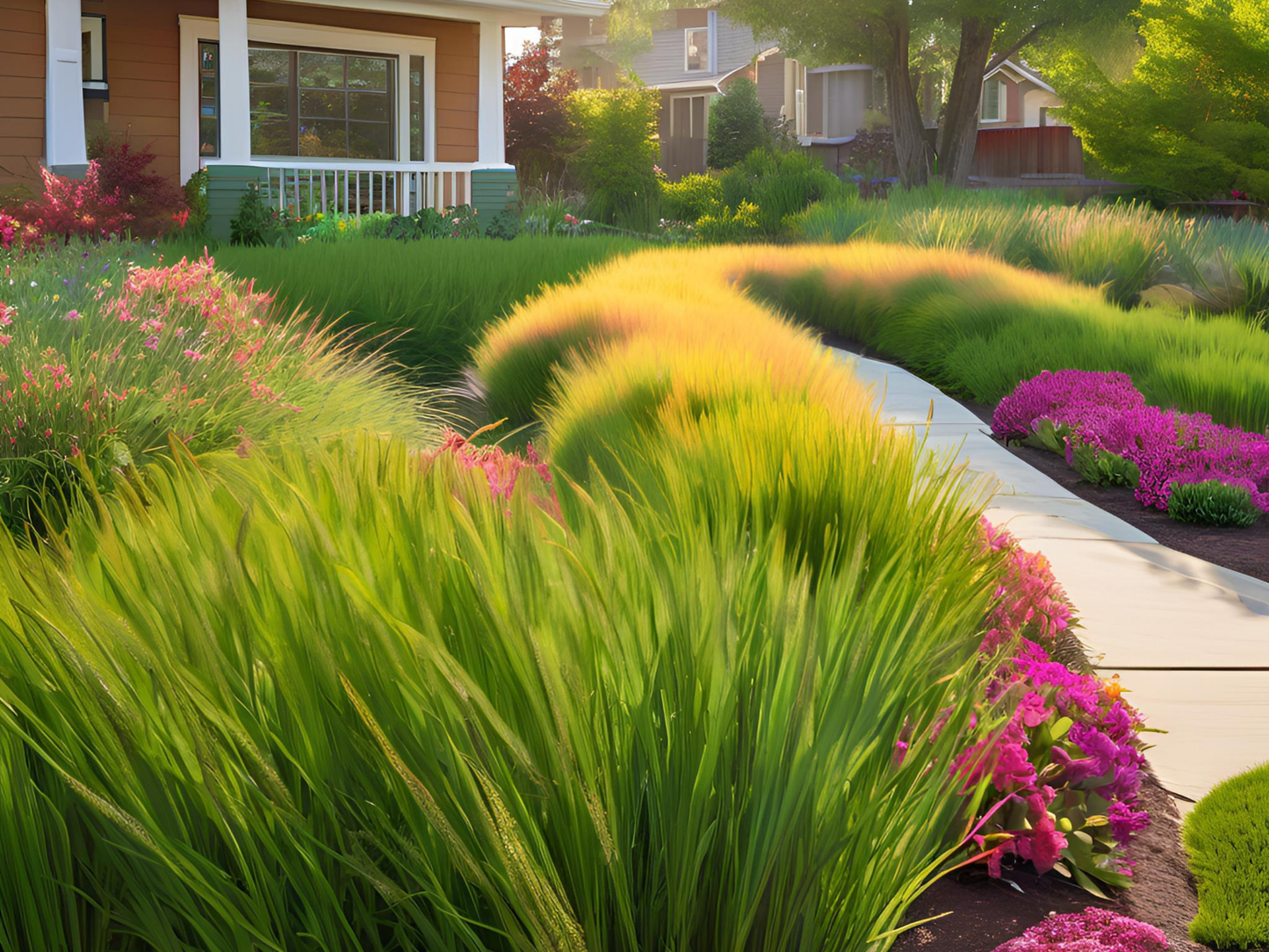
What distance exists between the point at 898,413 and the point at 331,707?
559 centimetres

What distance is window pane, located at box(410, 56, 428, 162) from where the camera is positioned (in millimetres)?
17484

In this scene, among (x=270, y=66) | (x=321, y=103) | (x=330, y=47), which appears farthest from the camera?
(x=321, y=103)

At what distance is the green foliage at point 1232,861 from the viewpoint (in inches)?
85.4

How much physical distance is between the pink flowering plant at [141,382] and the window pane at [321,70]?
12.7 m

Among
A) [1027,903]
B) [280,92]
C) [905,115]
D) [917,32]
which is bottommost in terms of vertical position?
[1027,903]

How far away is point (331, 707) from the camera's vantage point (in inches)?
57.8

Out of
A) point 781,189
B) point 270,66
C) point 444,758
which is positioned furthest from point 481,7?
point 444,758

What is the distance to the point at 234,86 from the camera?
45.9ft

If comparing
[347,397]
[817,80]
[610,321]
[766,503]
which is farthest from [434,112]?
[817,80]

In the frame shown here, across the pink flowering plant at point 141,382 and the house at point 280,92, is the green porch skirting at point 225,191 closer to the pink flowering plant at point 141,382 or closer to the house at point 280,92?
the house at point 280,92

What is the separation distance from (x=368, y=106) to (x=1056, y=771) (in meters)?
17.3

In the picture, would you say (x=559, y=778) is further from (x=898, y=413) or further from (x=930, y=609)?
(x=898, y=413)

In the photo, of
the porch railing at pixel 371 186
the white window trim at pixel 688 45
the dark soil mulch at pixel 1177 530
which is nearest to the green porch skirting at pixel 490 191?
the porch railing at pixel 371 186

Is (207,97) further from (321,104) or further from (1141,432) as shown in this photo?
(1141,432)
